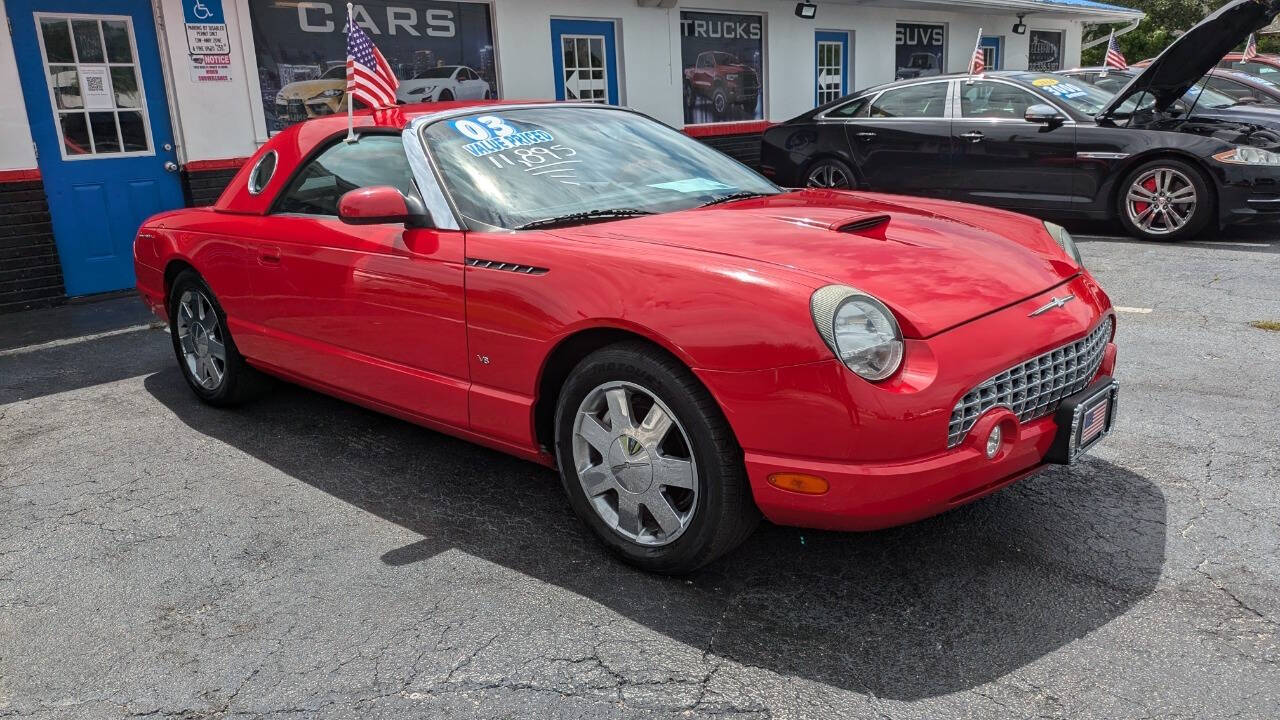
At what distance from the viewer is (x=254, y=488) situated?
3.93 m

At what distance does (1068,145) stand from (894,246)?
21.7 ft

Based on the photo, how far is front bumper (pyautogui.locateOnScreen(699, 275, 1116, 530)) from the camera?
250cm

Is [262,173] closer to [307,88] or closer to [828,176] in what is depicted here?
[307,88]

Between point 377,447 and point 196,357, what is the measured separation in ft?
4.43

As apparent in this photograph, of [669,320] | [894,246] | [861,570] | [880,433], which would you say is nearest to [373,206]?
[669,320]

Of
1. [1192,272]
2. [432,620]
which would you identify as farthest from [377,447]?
[1192,272]

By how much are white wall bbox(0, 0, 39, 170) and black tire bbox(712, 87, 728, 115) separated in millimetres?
7787

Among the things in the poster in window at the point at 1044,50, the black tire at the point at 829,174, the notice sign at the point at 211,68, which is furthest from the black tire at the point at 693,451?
the poster in window at the point at 1044,50

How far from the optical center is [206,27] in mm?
8367

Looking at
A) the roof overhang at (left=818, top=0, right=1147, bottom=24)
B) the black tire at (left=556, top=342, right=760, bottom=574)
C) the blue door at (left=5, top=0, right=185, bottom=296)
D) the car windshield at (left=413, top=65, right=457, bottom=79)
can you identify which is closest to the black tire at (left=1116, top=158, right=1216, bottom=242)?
the car windshield at (left=413, top=65, right=457, bottom=79)

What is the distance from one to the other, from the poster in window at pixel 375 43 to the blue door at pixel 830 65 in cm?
580

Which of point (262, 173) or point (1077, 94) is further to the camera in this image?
point (1077, 94)

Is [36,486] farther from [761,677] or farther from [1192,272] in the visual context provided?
[1192,272]

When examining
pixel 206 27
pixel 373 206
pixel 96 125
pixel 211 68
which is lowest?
pixel 373 206
